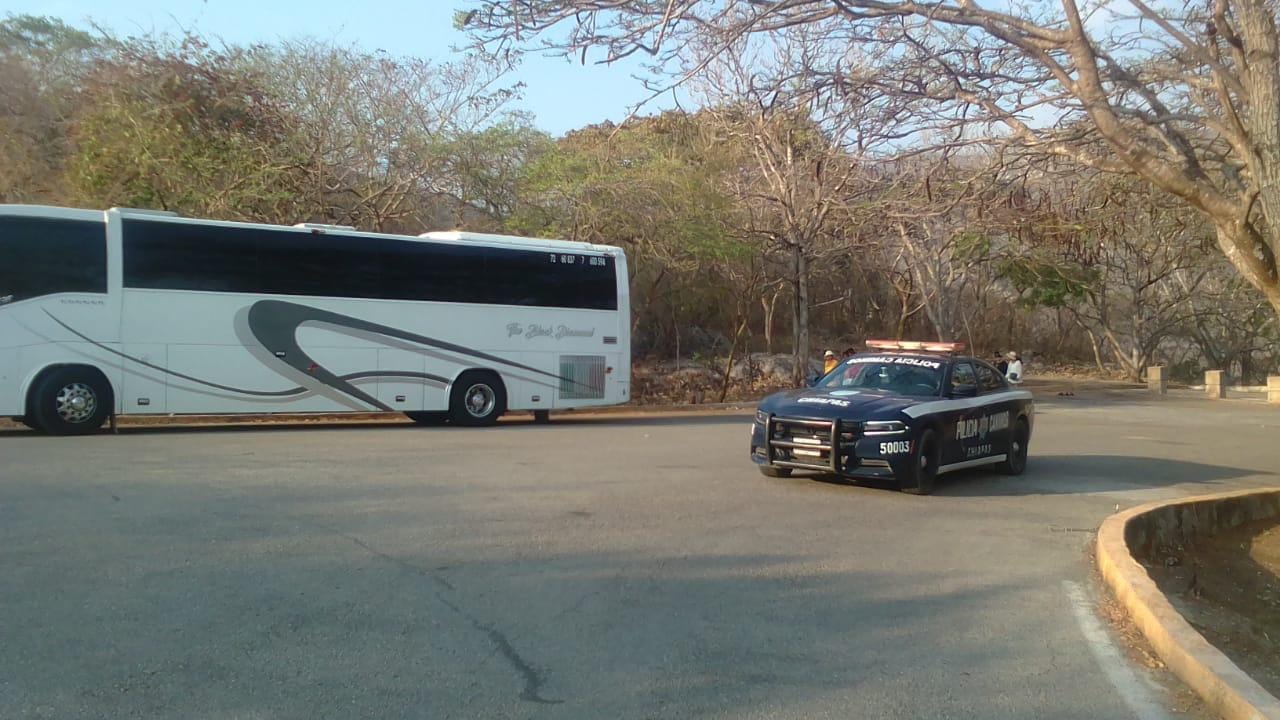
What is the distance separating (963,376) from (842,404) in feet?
7.06

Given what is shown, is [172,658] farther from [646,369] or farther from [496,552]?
[646,369]

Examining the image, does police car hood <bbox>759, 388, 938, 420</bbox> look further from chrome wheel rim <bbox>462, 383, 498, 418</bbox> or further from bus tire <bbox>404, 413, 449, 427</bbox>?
bus tire <bbox>404, 413, 449, 427</bbox>

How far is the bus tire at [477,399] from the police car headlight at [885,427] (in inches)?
393

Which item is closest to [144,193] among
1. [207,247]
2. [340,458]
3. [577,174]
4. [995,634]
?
[207,247]

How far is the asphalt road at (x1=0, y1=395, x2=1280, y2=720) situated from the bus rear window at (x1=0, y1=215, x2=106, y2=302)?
356 centimetres

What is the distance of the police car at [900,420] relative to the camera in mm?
11234

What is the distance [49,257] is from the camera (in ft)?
50.8

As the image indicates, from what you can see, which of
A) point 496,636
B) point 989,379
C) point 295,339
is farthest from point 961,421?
point 295,339

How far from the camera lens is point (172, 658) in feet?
17.6

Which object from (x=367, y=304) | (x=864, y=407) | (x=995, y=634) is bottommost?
(x=995, y=634)

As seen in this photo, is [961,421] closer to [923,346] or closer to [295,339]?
[923,346]

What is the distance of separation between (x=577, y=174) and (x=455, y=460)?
14626 millimetres

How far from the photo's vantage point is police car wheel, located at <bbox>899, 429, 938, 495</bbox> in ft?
37.0

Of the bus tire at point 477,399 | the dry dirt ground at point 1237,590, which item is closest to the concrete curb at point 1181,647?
the dry dirt ground at point 1237,590
